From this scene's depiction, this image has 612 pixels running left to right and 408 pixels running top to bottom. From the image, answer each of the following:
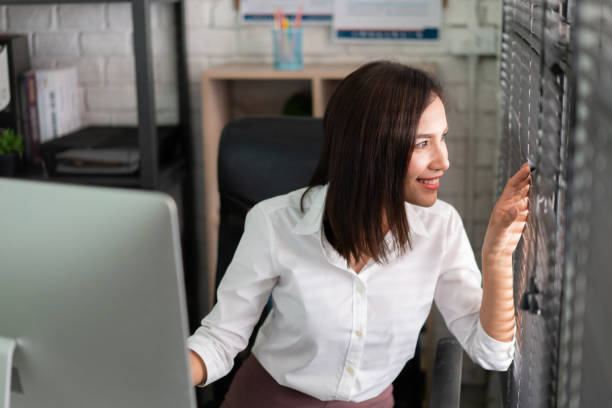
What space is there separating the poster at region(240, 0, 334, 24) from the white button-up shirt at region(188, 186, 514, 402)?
115 centimetres

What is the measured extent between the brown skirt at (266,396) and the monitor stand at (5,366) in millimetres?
646

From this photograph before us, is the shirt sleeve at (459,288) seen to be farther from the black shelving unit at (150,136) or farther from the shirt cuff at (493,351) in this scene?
the black shelving unit at (150,136)

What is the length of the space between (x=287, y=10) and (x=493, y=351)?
4.87 ft

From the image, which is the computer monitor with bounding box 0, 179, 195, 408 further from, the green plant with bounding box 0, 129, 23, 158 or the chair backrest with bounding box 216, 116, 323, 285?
the green plant with bounding box 0, 129, 23, 158

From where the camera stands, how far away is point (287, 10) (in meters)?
2.40

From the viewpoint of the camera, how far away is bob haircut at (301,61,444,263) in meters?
1.20

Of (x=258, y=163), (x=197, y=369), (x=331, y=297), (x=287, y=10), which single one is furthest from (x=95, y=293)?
(x=287, y=10)

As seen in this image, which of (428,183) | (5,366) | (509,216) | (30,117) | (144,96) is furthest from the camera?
(30,117)

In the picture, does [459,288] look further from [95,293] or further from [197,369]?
[95,293]

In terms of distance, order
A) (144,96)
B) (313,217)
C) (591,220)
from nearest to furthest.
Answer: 1. (591,220)
2. (313,217)
3. (144,96)

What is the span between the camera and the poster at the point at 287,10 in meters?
2.38

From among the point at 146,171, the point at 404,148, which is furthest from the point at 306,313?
the point at 146,171

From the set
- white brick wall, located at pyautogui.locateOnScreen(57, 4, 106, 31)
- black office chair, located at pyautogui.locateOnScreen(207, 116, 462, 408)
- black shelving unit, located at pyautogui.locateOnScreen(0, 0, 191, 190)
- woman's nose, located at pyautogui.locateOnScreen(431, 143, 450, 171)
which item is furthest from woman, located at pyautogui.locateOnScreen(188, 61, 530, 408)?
white brick wall, located at pyautogui.locateOnScreen(57, 4, 106, 31)

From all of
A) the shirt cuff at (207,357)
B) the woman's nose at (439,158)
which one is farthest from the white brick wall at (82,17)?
the woman's nose at (439,158)
